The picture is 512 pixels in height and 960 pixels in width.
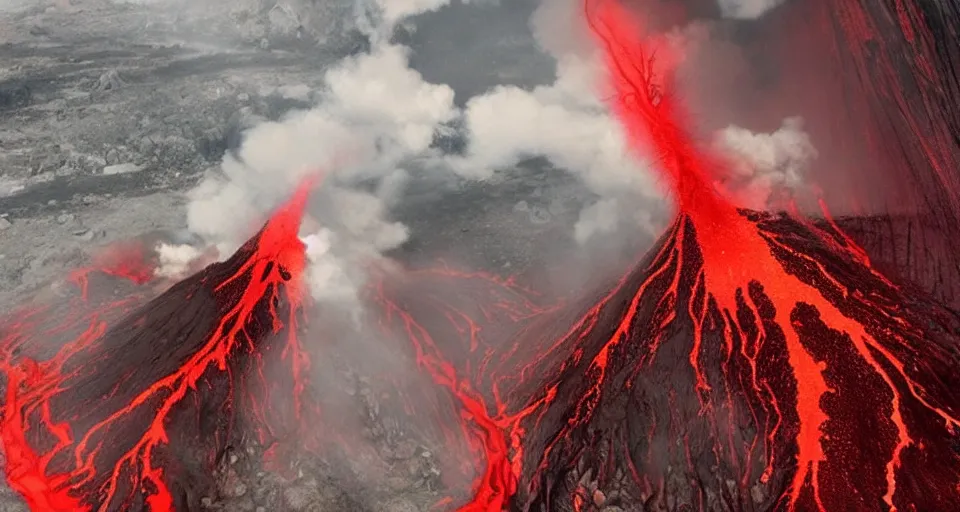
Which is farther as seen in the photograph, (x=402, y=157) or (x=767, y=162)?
(x=402, y=157)

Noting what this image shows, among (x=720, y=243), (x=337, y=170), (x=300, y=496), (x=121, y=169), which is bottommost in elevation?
(x=121, y=169)

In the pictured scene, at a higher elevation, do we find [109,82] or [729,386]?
[729,386]

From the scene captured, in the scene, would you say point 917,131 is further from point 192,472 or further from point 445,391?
point 192,472

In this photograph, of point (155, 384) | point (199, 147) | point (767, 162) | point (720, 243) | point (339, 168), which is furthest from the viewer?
point (199, 147)

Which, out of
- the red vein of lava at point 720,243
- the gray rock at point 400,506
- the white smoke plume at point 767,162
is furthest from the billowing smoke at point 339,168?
the white smoke plume at point 767,162

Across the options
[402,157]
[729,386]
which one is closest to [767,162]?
[729,386]

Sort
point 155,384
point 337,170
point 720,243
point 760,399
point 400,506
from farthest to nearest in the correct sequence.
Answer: point 337,170 → point 720,243 → point 155,384 → point 400,506 → point 760,399

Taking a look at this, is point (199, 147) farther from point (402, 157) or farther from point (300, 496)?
point (300, 496)
